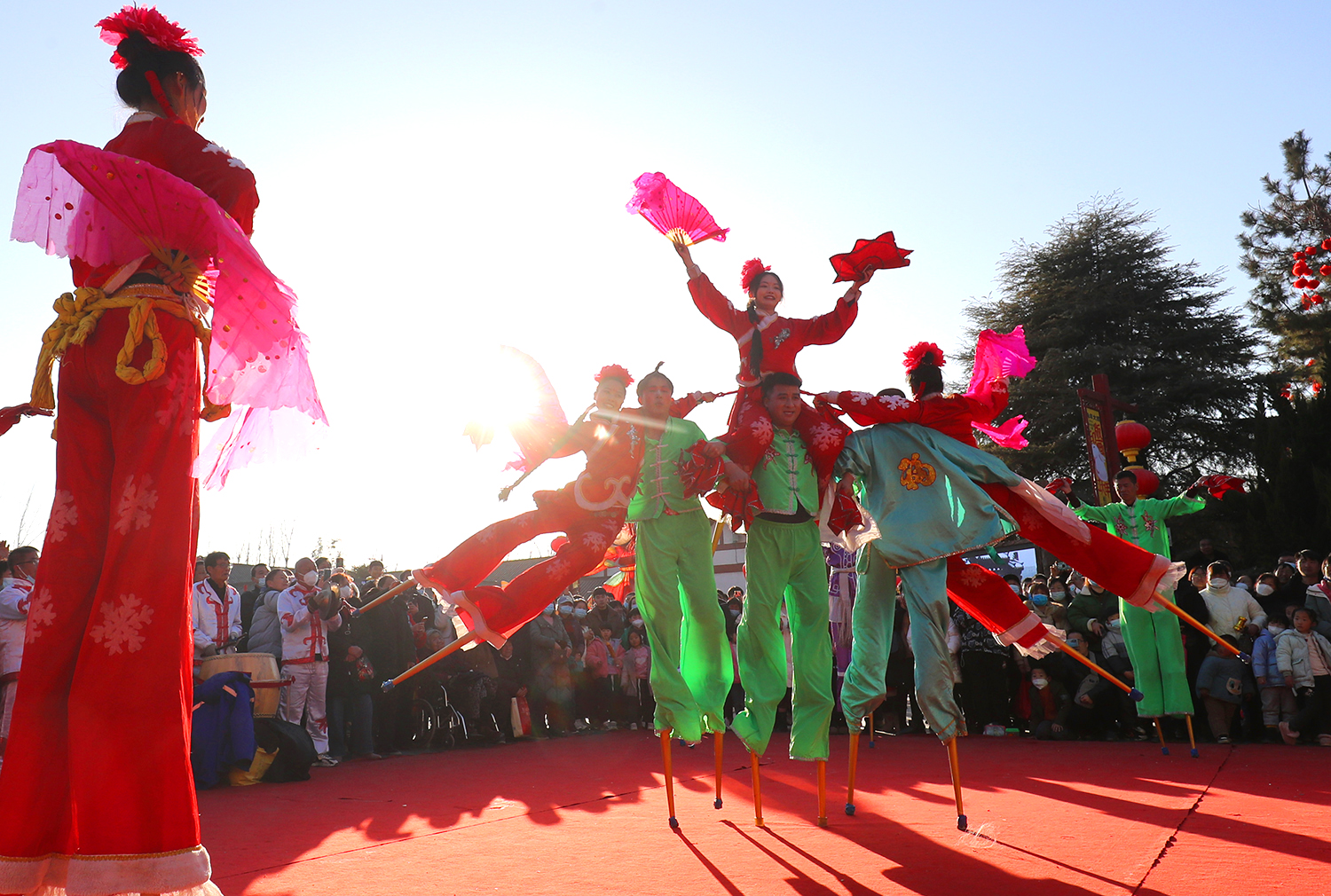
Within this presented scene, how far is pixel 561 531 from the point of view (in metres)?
4.18

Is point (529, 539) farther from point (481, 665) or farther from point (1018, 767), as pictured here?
point (481, 665)

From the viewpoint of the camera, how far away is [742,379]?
4566 millimetres

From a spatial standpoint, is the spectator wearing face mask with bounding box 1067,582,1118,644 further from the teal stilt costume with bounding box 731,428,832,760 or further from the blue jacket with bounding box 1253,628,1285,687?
the teal stilt costume with bounding box 731,428,832,760

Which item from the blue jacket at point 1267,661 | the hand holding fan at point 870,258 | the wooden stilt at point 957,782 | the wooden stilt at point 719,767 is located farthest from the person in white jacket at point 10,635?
the blue jacket at point 1267,661

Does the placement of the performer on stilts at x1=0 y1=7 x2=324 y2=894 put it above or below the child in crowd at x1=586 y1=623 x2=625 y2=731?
above

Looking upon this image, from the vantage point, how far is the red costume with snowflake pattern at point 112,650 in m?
1.93

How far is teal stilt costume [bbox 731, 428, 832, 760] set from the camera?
4.15 metres

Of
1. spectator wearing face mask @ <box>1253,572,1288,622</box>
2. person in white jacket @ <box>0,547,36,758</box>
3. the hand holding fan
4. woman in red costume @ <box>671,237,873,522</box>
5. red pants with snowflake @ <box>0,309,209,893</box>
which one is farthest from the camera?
spectator wearing face mask @ <box>1253,572,1288,622</box>

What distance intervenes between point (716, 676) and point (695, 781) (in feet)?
5.34

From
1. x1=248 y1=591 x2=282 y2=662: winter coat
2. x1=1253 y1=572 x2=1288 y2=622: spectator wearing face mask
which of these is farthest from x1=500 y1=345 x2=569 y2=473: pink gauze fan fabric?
x1=1253 y1=572 x2=1288 y2=622: spectator wearing face mask

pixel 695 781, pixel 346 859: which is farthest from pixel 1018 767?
pixel 346 859

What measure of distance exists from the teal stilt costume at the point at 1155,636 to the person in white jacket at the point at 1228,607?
2.16m

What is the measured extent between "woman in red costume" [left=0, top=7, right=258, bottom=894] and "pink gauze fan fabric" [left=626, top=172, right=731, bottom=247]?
8.47 feet

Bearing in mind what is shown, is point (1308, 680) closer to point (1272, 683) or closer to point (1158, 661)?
point (1272, 683)
